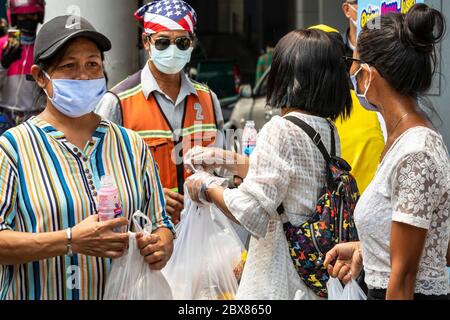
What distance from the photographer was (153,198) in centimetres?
317

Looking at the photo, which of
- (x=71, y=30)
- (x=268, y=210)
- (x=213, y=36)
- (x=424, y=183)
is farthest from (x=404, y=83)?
(x=213, y=36)

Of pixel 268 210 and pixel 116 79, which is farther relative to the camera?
pixel 116 79

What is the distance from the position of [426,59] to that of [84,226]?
1313 mm

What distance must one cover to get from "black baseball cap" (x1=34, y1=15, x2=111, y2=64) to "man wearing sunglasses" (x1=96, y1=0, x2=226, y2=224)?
132 cm

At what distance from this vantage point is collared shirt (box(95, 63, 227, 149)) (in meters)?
4.41

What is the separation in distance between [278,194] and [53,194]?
0.84 m

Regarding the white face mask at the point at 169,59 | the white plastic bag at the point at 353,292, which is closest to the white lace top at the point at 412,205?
the white plastic bag at the point at 353,292

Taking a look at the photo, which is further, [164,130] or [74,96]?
[164,130]

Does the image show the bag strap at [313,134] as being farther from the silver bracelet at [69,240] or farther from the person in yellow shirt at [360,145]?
the person in yellow shirt at [360,145]

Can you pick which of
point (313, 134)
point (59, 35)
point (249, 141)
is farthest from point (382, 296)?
point (249, 141)

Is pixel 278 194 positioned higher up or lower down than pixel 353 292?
higher up

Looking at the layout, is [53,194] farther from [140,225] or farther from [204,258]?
[204,258]

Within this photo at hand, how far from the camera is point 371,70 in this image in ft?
9.14
